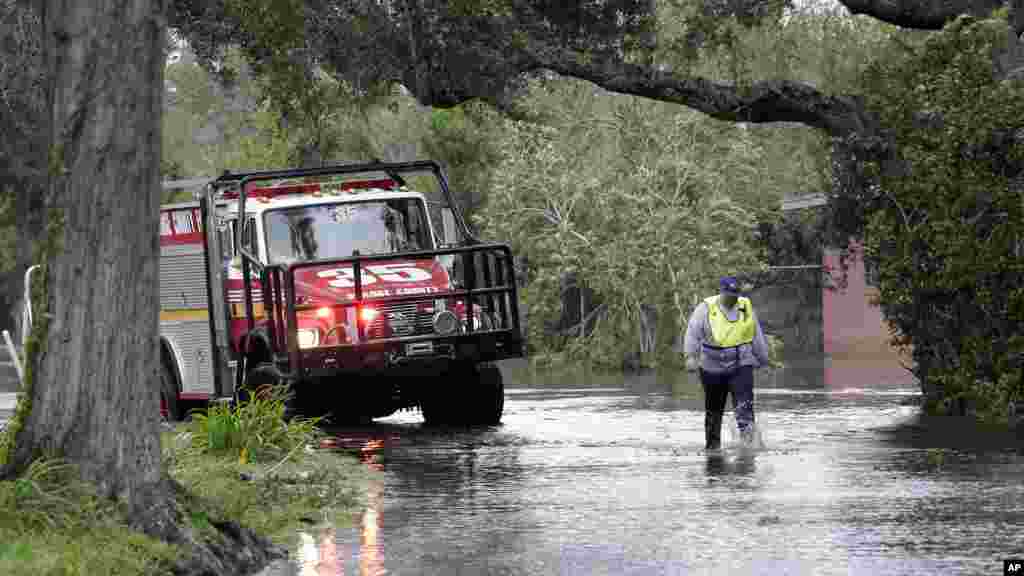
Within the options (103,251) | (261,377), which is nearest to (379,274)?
(261,377)

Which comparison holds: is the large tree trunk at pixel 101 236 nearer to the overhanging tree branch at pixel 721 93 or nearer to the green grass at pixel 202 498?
the green grass at pixel 202 498

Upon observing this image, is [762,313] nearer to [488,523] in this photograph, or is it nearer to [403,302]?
[403,302]

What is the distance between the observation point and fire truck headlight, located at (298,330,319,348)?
19.5 meters

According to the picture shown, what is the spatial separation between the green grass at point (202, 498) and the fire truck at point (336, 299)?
1679 millimetres

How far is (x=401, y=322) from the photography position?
19875 millimetres

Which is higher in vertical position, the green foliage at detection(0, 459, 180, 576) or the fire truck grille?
the fire truck grille

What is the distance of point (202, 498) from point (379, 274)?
378 inches

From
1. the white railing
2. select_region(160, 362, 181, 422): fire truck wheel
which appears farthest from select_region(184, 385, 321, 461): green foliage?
select_region(160, 362, 181, 422): fire truck wheel

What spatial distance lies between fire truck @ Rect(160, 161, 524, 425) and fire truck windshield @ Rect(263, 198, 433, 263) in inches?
0.4

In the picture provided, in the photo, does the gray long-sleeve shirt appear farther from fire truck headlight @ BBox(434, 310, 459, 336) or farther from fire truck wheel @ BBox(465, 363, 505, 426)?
fire truck wheel @ BBox(465, 363, 505, 426)

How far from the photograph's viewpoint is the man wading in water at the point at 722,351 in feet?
56.8

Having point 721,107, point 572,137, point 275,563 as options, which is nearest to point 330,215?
point 721,107

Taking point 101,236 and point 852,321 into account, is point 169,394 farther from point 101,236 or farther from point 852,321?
point 852,321

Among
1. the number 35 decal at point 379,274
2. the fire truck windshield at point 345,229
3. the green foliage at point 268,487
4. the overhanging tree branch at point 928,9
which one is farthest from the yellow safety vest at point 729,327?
the overhanging tree branch at point 928,9
